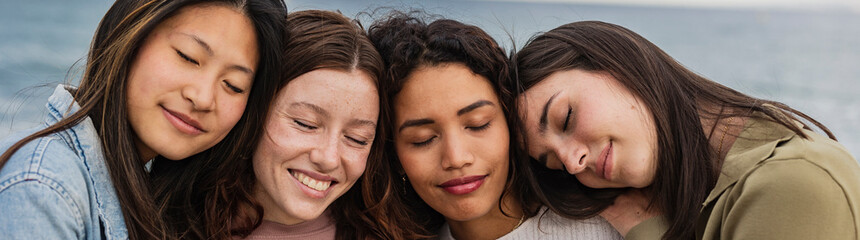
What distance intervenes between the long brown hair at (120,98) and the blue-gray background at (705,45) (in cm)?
19

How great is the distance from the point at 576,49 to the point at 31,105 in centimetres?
448

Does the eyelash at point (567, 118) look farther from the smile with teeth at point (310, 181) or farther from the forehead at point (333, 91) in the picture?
the smile with teeth at point (310, 181)

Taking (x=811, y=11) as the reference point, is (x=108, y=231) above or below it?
above

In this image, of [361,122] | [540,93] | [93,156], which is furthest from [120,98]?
[540,93]

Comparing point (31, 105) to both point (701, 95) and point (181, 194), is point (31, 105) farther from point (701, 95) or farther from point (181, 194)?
point (701, 95)

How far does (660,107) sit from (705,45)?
916 cm

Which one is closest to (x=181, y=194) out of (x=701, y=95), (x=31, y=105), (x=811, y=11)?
(x=701, y=95)

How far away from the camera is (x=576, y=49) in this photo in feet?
9.43

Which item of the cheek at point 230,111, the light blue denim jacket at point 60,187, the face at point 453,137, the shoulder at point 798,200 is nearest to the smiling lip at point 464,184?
the face at point 453,137

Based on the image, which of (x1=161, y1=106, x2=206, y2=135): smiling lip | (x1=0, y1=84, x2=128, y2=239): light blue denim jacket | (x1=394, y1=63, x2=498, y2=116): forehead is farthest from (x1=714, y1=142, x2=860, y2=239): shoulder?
(x1=0, y1=84, x2=128, y2=239): light blue denim jacket

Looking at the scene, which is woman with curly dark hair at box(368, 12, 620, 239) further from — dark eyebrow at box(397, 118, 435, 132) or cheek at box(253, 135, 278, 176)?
cheek at box(253, 135, 278, 176)

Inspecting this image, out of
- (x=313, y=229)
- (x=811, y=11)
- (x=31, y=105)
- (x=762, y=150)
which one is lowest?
(x=811, y=11)

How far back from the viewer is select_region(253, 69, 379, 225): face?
2.68 m

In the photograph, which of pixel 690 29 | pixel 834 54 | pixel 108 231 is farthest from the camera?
pixel 690 29
